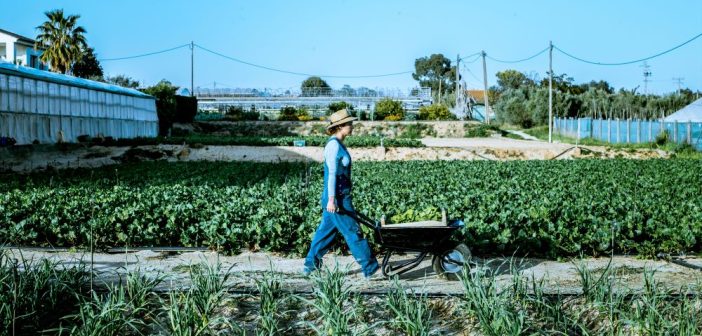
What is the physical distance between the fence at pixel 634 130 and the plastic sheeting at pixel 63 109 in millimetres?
24079

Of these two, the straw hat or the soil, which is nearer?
the straw hat

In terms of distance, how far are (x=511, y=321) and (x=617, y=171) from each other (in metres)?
A: 15.3

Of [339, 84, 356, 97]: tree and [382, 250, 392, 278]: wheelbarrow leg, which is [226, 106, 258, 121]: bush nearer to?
[339, 84, 356, 97]: tree

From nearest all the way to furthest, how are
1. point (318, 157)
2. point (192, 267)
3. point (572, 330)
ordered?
point (572, 330) → point (192, 267) → point (318, 157)

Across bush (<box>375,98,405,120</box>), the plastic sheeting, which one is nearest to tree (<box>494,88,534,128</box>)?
bush (<box>375,98,405,120</box>)

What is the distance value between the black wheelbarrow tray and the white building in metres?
47.6

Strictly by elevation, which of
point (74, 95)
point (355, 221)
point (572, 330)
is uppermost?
point (74, 95)

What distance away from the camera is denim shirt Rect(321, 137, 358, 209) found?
6.16m

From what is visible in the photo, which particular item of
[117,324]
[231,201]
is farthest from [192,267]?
[231,201]

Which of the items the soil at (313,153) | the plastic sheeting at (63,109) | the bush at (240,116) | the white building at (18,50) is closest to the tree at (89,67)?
the white building at (18,50)

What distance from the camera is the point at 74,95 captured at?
29.3 m

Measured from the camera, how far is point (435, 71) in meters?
112

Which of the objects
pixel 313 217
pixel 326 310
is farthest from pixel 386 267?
pixel 313 217

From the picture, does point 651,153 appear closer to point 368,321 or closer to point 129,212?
point 129,212
